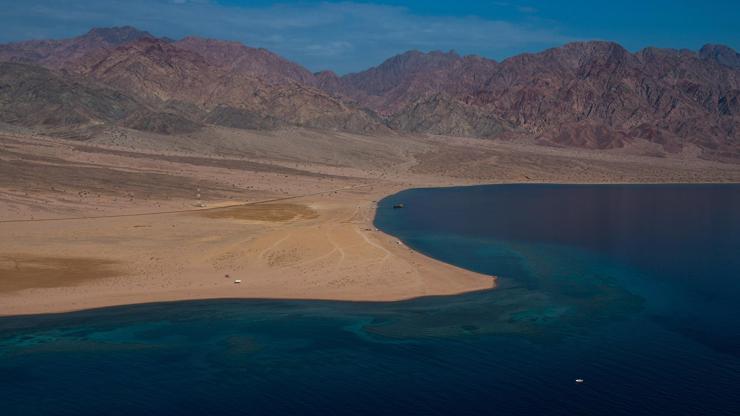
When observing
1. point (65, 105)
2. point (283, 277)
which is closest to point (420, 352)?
point (283, 277)

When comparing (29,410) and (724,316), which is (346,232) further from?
(29,410)

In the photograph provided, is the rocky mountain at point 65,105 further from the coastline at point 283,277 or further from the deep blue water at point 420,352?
the deep blue water at point 420,352

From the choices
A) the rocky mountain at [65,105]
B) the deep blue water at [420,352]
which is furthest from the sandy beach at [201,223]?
the rocky mountain at [65,105]

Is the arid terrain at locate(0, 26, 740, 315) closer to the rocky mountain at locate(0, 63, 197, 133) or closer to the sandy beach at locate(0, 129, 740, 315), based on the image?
the sandy beach at locate(0, 129, 740, 315)

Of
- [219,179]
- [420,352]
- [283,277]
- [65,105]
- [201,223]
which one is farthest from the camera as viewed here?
[65,105]

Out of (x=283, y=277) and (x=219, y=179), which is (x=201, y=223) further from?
(x=219, y=179)

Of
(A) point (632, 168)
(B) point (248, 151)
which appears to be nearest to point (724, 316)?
(B) point (248, 151)
